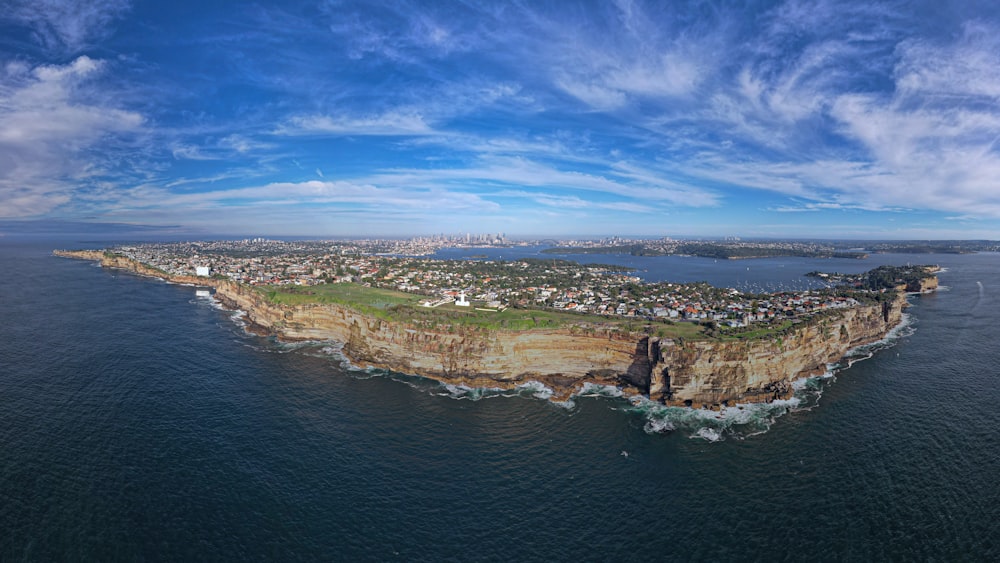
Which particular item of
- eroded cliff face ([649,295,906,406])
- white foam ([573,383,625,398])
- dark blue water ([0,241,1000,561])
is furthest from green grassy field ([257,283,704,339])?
dark blue water ([0,241,1000,561])

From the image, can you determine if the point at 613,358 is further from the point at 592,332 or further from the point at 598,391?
the point at 598,391

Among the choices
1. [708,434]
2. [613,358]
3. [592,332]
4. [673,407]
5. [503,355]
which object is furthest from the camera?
[592,332]

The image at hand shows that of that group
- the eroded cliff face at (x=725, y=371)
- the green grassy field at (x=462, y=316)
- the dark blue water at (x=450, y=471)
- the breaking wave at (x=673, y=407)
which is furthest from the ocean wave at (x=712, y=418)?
the green grassy field at (x=462, y=316)

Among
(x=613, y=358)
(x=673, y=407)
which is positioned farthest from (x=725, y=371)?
(x=613, y=358)

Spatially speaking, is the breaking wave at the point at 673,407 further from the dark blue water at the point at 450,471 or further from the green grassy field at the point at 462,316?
the green grassy field at the point at 462,316

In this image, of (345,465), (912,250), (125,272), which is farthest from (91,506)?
(912,250)

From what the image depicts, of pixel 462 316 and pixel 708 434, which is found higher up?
pixel 462 316

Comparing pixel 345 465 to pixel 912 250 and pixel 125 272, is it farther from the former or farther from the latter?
pixel 912 250

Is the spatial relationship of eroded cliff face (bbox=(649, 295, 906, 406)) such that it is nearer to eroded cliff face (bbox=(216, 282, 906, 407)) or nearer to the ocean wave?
eroded cliff face (bbox=(216, 282, 906, 407))
